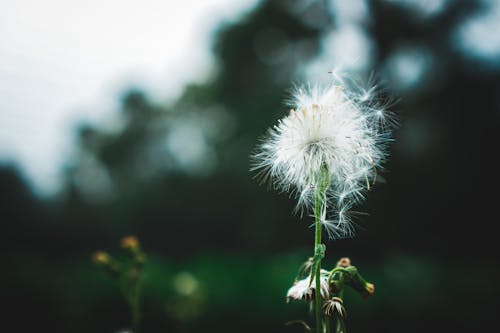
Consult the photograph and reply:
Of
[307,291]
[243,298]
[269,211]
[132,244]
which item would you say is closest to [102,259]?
[132,244]

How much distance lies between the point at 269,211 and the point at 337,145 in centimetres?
1530

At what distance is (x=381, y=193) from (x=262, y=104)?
22.1 ft

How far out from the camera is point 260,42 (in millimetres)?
20734

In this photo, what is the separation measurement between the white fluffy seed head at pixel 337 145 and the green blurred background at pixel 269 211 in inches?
13.8

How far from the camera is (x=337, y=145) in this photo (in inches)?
85.6

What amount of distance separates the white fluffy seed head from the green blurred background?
1.15 feet

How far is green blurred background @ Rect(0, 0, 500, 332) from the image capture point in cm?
750

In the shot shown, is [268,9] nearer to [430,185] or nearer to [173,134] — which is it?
[430,185]

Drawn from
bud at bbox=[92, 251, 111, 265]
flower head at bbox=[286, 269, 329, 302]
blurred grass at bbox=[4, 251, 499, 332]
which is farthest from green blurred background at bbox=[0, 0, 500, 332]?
bud at bbox=[92, 251, 111, 265]

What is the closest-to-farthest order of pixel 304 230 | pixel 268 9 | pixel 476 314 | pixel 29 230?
pixel 476 314 → pixel 304 230 → pixel 268 9 → pixel 29 230

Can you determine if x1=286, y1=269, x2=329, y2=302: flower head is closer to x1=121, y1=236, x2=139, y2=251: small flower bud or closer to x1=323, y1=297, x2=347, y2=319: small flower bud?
x1=323, y1=297, x2=347, y2=319: small flower bud

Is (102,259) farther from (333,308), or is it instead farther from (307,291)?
(333,308)

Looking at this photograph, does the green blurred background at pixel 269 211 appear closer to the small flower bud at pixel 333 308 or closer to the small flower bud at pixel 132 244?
the small flower bud at pixel 333 308

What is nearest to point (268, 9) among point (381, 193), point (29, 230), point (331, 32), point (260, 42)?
point (260, 42)
